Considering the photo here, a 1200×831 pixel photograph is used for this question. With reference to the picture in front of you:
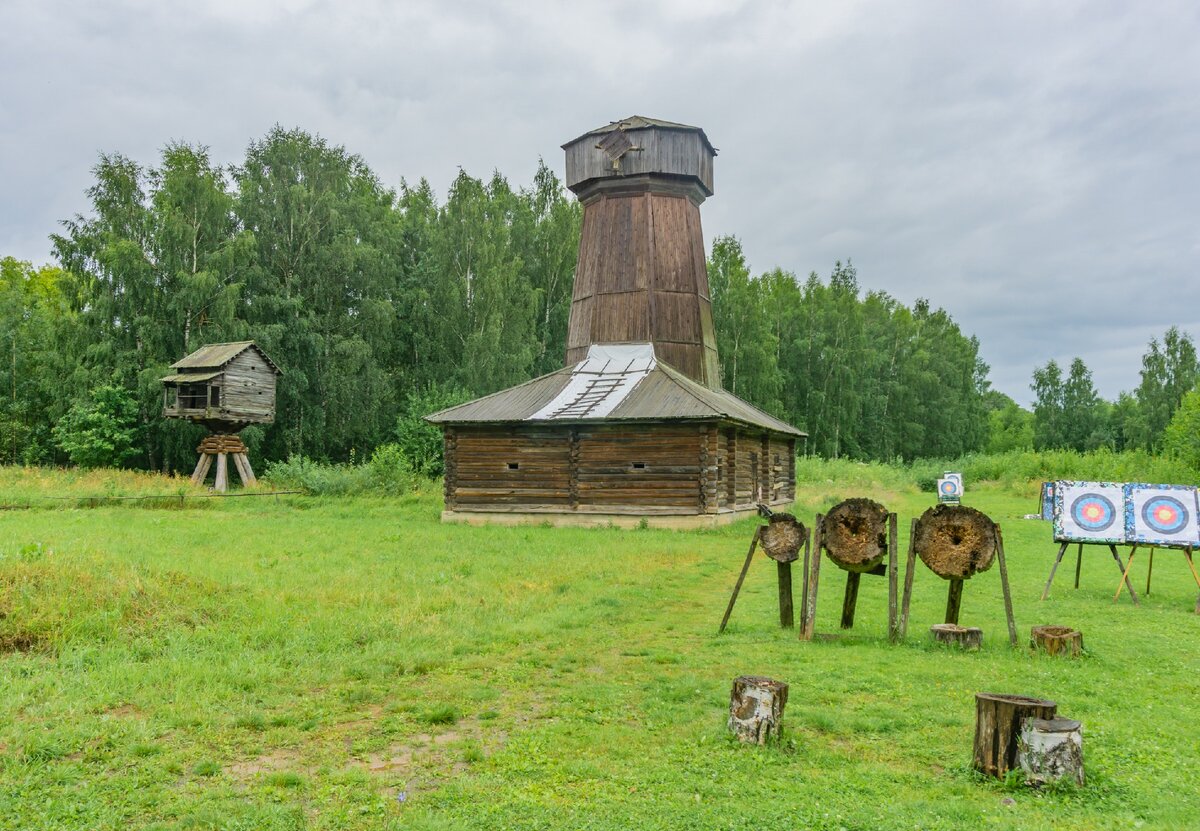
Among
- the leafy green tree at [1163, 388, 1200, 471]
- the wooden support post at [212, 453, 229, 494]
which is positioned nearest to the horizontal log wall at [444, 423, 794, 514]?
the wooden support post at [212, 453, 229, 494]

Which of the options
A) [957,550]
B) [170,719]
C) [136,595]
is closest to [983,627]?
[957,550]

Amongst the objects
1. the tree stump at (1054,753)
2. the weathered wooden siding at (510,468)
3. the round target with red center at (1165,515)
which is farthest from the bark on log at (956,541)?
the weathered wooden siding at (510,468)

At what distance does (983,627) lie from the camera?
904cm

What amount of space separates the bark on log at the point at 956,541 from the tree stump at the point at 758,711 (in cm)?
320

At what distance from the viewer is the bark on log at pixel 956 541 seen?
774 centimetres

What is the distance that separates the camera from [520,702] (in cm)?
633

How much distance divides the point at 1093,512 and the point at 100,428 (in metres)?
30.1

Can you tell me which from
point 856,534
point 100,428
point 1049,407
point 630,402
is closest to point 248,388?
point 100,428

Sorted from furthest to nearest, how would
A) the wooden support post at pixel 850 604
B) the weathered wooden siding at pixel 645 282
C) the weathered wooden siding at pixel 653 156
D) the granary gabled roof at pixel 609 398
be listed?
the weathered wooden siding at pixel 653 156 → the weathered wooden siding at pixel 645 282 → the granary gabled roof at pixel 609 398 → the wooden support post at pixel 850 604

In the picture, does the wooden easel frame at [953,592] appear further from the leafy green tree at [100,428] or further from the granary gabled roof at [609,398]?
the leafy green tree at [100,428]

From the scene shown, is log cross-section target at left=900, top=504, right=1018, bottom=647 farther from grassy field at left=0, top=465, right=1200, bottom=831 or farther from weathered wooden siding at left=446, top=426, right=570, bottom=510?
weathered wooden siding at left=446, top=426, right=570, bottom=510

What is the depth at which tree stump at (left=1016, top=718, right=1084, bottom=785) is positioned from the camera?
4508mm

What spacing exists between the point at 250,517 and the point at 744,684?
59.4 ft

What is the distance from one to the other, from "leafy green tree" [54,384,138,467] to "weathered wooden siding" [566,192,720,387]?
16537 millimetres
